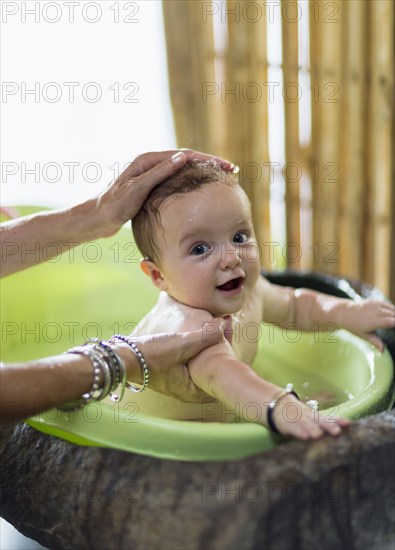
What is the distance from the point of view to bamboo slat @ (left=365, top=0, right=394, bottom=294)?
2146 mm

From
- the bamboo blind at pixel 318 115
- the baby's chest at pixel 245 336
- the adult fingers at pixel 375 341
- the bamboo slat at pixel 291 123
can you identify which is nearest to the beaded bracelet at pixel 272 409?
the baby's chest at pixel 245 336

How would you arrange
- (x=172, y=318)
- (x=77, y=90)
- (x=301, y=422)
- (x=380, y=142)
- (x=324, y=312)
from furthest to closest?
(x=77, y=90) < (x=380, y=142) < (x=324, y=312) < (x=172, y=318) < (x=301, y=422)

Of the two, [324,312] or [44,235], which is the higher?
[44,235]

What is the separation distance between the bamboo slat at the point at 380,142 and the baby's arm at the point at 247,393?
1.07 m

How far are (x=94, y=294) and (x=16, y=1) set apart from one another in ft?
3.44

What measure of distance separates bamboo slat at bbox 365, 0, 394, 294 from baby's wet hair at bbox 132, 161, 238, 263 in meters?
0.92

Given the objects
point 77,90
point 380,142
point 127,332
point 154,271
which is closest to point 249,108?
point 380,142

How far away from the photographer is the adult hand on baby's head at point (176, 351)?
1327 mm

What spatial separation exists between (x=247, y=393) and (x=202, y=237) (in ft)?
0.90

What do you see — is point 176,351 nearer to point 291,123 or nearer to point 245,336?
point 245,336

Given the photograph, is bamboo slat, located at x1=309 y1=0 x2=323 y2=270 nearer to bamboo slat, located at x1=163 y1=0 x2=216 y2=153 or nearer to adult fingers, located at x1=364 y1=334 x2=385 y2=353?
bamboo slat, located at x1=163 y1=0 x2=216 y2=153

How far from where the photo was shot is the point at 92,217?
4.99ft

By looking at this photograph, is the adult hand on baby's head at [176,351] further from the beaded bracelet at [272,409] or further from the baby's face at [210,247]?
the beaded bracelet at [272,409]

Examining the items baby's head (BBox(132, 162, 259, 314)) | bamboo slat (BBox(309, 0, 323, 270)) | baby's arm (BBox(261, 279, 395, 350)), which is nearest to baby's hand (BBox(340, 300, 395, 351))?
baby's arm (BBox(261, 279, 395, 350))
